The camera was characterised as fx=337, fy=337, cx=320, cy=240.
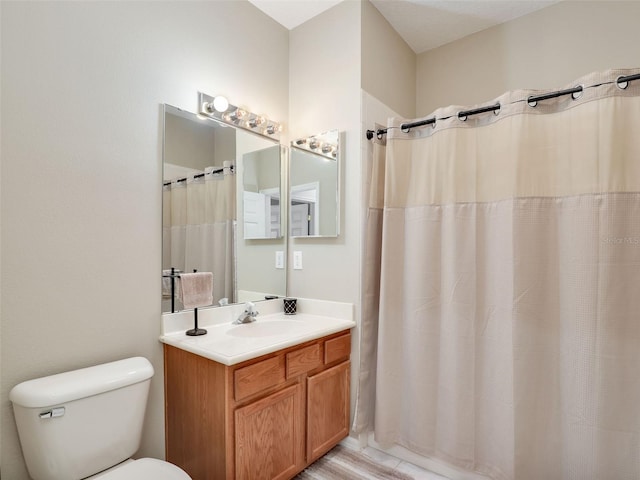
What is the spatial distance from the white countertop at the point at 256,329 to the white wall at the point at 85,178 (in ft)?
0.59

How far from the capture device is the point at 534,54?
229cm

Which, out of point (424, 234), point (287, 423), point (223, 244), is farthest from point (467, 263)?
point (223, 244)

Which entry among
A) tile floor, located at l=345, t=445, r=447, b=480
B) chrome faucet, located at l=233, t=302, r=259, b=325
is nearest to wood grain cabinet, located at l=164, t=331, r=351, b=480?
tile floor, located at l=345, t=445, r=447, b=480

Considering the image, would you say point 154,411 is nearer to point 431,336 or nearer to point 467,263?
point 431,336

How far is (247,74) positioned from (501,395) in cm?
238

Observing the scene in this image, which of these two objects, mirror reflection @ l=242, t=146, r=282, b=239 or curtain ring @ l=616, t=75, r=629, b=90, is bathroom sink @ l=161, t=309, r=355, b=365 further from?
curtain ring @ l=616, t=75, r=629, b=90

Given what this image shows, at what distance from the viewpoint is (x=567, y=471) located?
158 centimetres

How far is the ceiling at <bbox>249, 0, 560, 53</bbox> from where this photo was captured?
2.21m

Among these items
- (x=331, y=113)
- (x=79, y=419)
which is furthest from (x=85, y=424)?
(x=331, y=113)

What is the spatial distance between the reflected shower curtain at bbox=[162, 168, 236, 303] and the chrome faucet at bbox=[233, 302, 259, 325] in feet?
0.36

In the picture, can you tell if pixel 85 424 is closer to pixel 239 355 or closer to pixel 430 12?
pixel 239 355

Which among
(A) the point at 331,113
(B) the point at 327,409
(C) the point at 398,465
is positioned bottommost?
(C) the point at 398,465

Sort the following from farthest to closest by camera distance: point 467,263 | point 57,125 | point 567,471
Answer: point 467,263 → point 567,471 → point 57,125

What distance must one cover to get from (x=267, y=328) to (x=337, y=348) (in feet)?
1.44
